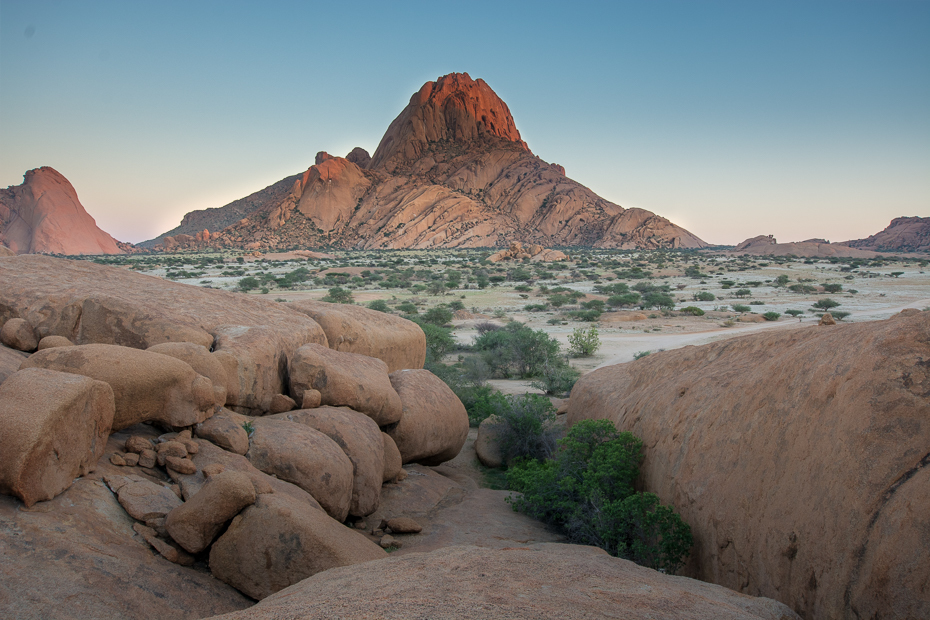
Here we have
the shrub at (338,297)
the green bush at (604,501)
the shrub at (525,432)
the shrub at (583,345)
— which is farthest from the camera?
the shrub at (338,297)

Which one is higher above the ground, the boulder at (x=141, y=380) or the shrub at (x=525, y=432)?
the boulder at (x=141, y=380)

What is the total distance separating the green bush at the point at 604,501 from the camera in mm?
5215

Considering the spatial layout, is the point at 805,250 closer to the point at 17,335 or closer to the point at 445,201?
the point at 445,201

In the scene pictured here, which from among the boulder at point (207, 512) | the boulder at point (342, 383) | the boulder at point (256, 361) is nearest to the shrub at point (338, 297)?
the boulder at point (256, 361)

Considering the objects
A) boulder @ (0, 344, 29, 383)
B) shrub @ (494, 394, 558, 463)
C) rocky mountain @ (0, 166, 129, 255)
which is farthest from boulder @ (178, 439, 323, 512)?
rocky mountain @ (0, 166, 129, 255)

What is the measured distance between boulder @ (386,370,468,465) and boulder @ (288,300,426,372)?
1.19 meters

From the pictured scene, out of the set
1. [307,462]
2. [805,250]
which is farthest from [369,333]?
[805,250]

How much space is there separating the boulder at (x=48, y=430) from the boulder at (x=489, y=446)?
6586 millimetres

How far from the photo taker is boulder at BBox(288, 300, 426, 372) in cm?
933

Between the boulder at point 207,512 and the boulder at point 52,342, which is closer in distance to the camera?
the boulder at point 207,512

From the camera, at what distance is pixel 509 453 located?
30.9ft

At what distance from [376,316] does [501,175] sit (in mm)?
118202

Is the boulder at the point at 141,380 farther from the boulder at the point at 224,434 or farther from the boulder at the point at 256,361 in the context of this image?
the boulder at the point at 256,361

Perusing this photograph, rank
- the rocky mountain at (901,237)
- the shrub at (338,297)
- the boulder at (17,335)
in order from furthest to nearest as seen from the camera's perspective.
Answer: the rocky mountain at (901,237)
the shrub at (338,297)
the boulder at (17,335)
